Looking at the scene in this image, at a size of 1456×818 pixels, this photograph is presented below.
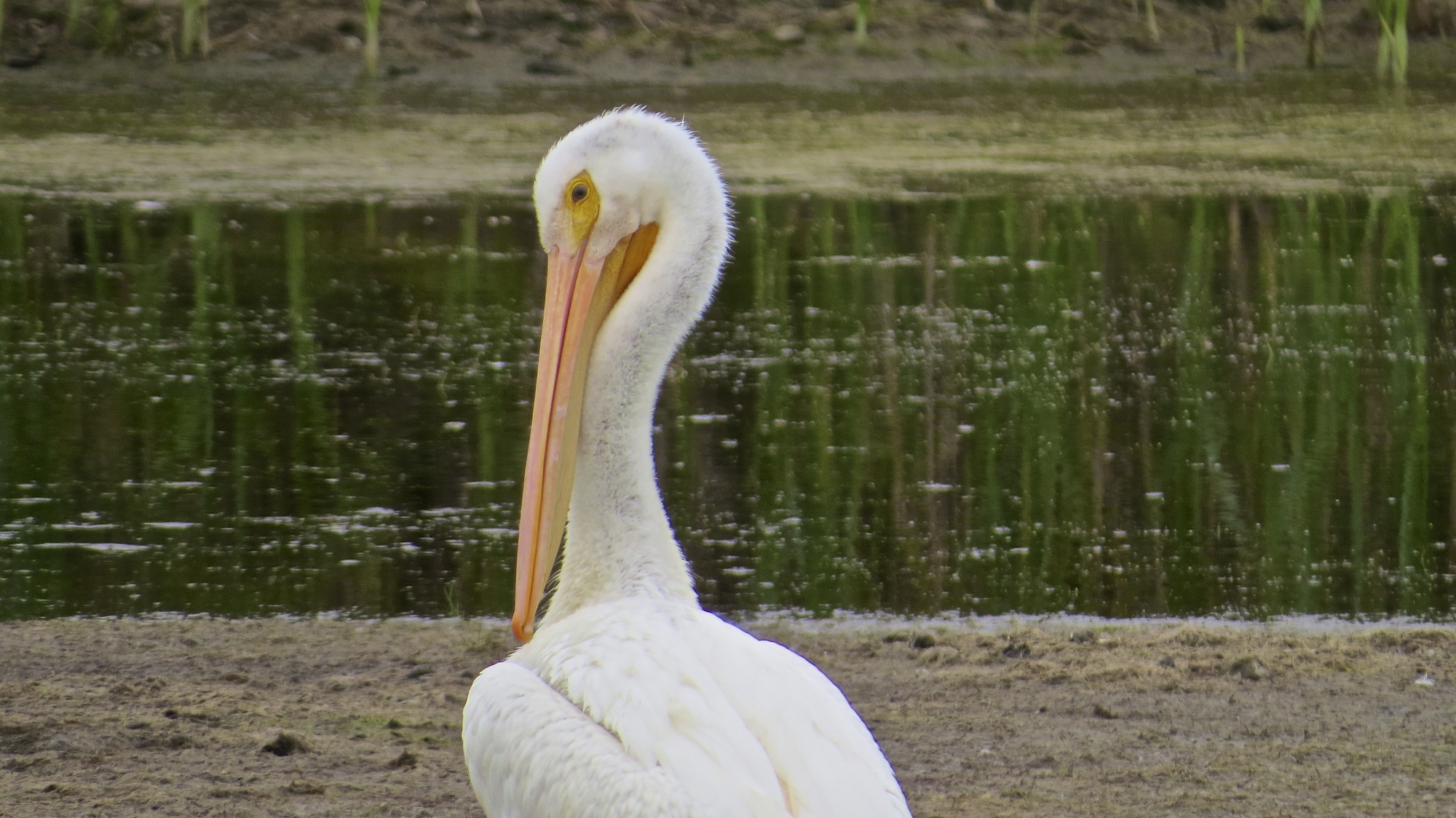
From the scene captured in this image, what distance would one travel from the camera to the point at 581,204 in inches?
138

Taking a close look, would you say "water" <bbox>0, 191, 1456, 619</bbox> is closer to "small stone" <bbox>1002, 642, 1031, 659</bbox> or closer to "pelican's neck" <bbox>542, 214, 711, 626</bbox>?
"small stone" <bbox>1002, 642, 1031, 659</bbox>

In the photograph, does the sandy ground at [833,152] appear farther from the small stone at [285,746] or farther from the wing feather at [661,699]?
the wing feather at [661,699]

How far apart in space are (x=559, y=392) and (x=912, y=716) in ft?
4.40

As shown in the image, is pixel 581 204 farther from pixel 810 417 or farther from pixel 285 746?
pixel 810 417

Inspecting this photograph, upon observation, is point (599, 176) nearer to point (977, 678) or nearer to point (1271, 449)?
point (977, 678)

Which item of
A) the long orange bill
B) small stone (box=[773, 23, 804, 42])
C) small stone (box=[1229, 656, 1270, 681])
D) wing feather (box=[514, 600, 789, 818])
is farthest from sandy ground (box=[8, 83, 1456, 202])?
wing feather (box=[514, 600, 789, 818])

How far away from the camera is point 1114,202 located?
1168 centimetres

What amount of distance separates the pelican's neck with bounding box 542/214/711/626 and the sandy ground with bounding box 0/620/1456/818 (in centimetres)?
74

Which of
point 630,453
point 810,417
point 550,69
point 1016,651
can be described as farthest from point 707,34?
point 630,453

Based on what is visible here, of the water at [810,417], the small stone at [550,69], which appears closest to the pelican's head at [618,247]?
the water at [810,417]

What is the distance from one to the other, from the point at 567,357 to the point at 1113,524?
278 centimetres

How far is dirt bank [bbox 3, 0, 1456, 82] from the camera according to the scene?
56.7 ft

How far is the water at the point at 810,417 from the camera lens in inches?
211

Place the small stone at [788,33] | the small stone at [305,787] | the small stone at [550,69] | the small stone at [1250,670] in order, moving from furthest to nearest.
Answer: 1. the small stone at [788,33]
2. the small stone at [550,69]
3. the small stone at [1250,670]
4. the small stone at [305,787]
